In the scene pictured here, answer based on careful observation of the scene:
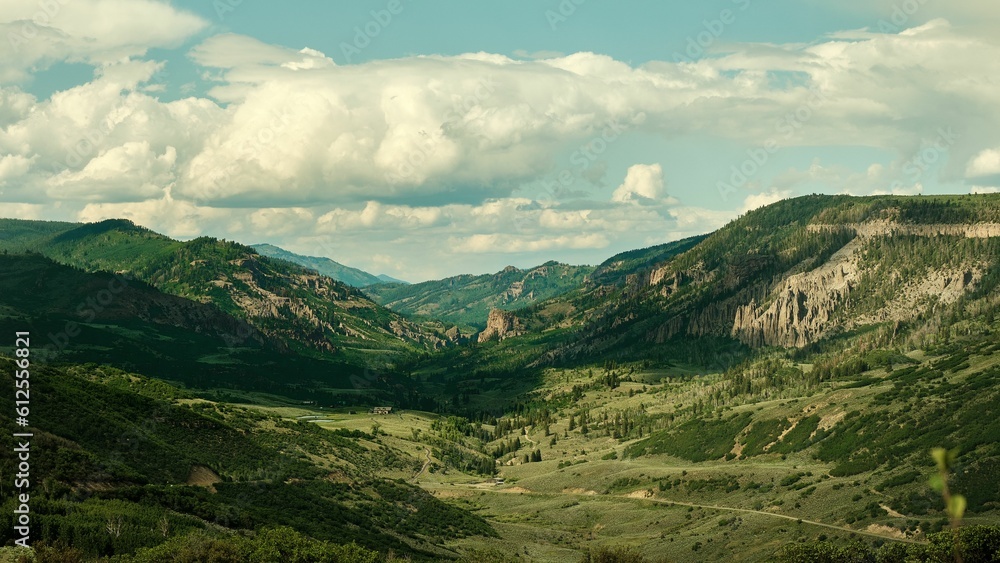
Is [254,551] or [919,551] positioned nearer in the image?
[254,551]

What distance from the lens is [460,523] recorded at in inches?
5738

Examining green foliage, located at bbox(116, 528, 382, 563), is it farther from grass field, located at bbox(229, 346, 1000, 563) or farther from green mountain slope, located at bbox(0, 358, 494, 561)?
grass field, located at bbox(229, 346, 1000, 563)

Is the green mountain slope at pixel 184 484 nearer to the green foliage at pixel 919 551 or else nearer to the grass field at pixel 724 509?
the grass field at pixel 724 509

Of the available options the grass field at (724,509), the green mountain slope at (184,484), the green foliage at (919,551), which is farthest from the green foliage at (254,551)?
the green foliage at (919,551)

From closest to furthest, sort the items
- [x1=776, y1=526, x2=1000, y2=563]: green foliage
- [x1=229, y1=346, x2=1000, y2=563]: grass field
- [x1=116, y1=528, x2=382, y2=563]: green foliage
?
[x1=116, y1=528, x2=382, y2=563]: green foliage < [x1=776, y1=526, x2=1000, y2=563]: green foliage < [x1=229, y1=346, x2=1000, y2=563]: grass field

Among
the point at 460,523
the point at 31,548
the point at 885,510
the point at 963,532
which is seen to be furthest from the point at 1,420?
the point at 885,510

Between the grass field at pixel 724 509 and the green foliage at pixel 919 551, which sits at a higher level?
the green foliage at pixel 919 551

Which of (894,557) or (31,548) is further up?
(31,548)

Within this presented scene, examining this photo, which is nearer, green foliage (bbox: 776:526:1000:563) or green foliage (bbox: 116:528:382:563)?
green foliage (bbox: 116:528:382:563)

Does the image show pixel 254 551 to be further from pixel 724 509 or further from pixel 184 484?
pixel 724 509

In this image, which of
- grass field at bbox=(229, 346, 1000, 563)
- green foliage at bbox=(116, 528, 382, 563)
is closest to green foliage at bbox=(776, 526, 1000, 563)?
grass field at bbox=(229, 346, 1000, 563)

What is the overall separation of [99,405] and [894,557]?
5015 inches

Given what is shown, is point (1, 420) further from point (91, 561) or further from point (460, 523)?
point (460, 523)

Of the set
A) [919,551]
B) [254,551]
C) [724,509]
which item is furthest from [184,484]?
[919,551]
